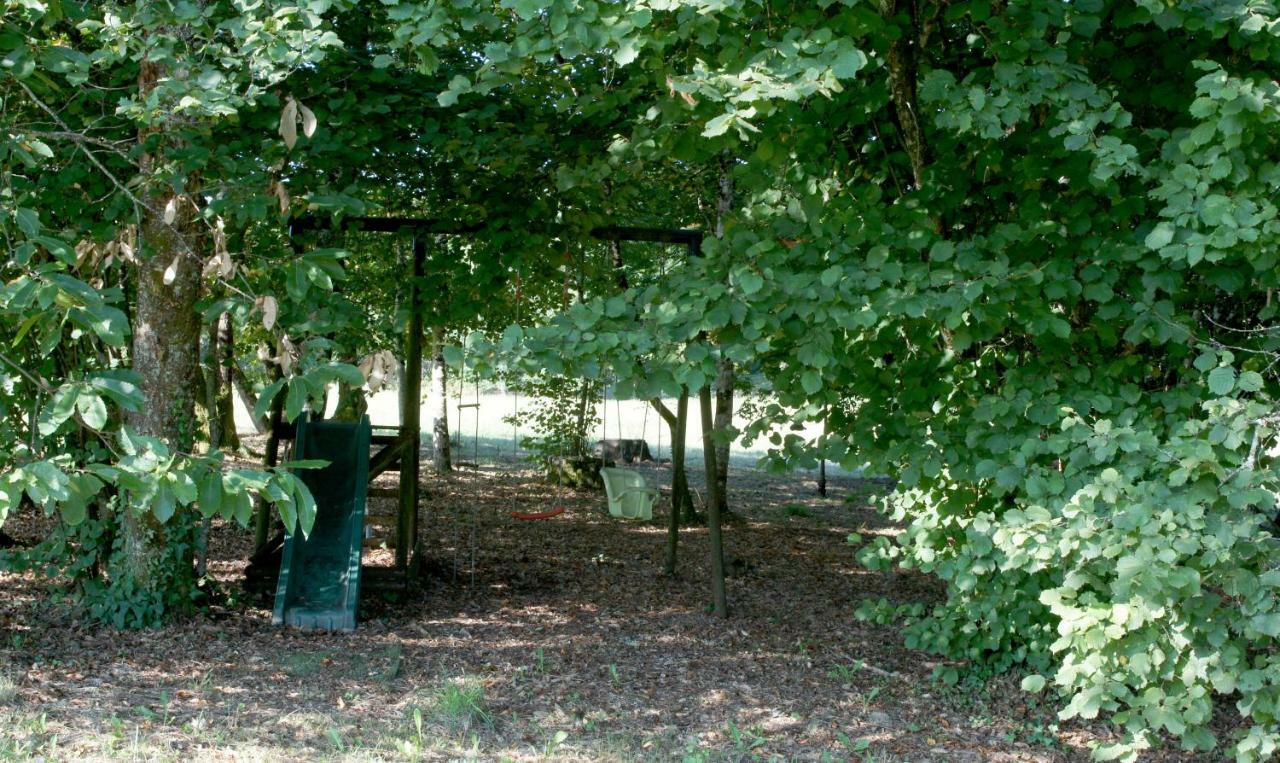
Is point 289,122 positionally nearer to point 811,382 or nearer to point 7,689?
point 811,382

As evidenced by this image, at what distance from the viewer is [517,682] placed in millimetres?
5250

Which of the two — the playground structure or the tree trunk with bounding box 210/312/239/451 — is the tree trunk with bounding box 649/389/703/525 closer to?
the playground structure

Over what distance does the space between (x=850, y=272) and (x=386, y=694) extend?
9.23ft

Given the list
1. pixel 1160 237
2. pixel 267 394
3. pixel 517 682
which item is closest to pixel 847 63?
pixel 1160 237

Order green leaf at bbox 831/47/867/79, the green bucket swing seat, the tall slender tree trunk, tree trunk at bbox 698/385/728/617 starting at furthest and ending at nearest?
1. the green bucket swing seat
2. the tall slender tree trunk
3. tree trunk at bbox 698/385/728/617
4. green leaf at bbox 831/47/867/79

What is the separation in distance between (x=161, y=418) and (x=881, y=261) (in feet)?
12.9

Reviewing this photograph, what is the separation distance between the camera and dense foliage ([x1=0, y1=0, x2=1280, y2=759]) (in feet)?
10.5

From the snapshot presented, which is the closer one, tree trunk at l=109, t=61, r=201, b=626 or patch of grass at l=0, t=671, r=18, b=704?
patch of grass at l=0, t=671, r=18, b=704

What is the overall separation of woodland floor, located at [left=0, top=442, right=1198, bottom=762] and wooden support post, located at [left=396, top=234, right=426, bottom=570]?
0.38 m

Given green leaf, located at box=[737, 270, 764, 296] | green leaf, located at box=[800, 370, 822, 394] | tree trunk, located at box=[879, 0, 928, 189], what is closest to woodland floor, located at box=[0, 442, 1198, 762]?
green leaf, located at box=[800, 370, 822, 394]

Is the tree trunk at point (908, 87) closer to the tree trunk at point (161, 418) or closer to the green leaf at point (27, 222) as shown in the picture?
the green leaf at point (27, 222)

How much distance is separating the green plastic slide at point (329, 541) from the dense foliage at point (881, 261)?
703 mm

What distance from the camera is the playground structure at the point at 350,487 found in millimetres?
6195

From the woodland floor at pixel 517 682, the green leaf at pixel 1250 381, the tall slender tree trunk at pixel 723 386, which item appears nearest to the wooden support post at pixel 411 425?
the woodland floor at pixel 517 682
